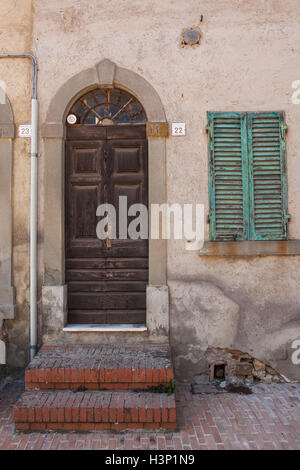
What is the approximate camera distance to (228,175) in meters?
4.85

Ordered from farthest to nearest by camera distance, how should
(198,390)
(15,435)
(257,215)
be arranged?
(257,215)
(198,390)
(15,435)

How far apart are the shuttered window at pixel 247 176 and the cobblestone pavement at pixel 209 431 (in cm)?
204

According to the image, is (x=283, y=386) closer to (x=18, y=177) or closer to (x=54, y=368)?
(x=54, y=368)

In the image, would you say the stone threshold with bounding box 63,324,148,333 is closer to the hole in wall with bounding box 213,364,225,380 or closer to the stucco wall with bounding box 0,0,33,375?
the stucco wall with bounding box 0,0,33,375

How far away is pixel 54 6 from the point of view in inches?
195

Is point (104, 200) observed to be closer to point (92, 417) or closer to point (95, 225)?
point (95, 225)

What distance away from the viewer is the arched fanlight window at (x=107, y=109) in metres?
5.03

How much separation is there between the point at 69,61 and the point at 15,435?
457 cm

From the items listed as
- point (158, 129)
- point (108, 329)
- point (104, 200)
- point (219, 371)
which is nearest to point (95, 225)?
point (104, 200)

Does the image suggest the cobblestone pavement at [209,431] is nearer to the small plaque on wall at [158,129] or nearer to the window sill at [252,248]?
the window sill at [252,248]

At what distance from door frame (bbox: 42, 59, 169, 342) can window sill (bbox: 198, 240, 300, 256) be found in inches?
25.4

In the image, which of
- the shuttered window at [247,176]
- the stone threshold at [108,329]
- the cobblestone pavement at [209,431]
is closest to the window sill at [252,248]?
the shuttered window at [247,176]

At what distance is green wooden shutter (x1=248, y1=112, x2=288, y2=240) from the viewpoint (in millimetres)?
4832

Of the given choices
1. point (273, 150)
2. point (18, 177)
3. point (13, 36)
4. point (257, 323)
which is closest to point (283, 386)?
point (257, 323)
